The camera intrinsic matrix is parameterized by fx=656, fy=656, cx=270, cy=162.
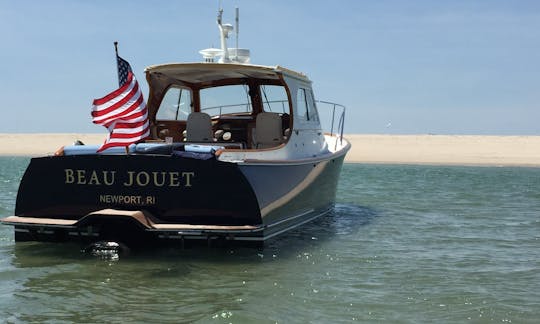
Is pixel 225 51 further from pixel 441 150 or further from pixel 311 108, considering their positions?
pixel 441 150

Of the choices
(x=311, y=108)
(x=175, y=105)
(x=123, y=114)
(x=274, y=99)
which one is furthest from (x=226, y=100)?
(x=123, y=114)

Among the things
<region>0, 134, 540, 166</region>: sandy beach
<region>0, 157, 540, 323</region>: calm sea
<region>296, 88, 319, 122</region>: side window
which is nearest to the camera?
<region>0, 157, 540, 323</region>: calm sea

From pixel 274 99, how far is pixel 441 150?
5218 centimetres

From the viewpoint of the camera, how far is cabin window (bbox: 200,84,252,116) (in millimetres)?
12227

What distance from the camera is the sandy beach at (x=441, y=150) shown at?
5341 centimetres

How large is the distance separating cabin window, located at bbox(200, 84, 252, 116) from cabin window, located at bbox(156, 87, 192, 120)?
0.41 metres

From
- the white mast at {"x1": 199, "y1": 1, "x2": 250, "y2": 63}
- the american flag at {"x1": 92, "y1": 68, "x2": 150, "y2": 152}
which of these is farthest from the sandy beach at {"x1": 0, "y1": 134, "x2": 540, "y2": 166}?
the american flag at {"x1": 92, "y1": 68, "x2": 150, "y2": 152}

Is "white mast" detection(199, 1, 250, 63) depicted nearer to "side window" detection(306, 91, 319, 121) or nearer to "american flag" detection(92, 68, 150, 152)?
"side window" detection(306, 91, 319, 121)

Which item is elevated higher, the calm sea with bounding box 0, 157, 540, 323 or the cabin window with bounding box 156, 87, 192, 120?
the cabin window with bounding box 156, 87, 192, 120

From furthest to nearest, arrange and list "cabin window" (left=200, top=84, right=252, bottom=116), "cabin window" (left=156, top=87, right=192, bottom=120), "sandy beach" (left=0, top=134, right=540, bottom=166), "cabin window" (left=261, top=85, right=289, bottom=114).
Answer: "sandy beach" (left=0, top=134, right=540, bottom=166) < "cabin window" (left=200, top=84, right=252, bottom=116) < "cabin window" (left=261, top=85, right=289, bottom=114) < "cabin window" (left=156, top=87, right=192, bottom=120)

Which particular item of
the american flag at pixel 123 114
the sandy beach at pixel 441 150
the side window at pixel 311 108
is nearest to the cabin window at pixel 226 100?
the side window at pixel 311 108

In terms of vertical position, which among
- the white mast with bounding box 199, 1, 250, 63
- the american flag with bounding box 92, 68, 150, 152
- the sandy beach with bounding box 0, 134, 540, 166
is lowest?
the sandy beach with bounding box 0, 134, 540, 166

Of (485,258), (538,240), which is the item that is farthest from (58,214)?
(538,240)

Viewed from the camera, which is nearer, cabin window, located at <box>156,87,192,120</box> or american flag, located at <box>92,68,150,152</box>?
american flag, located at <box>92,68,150,152</box>
